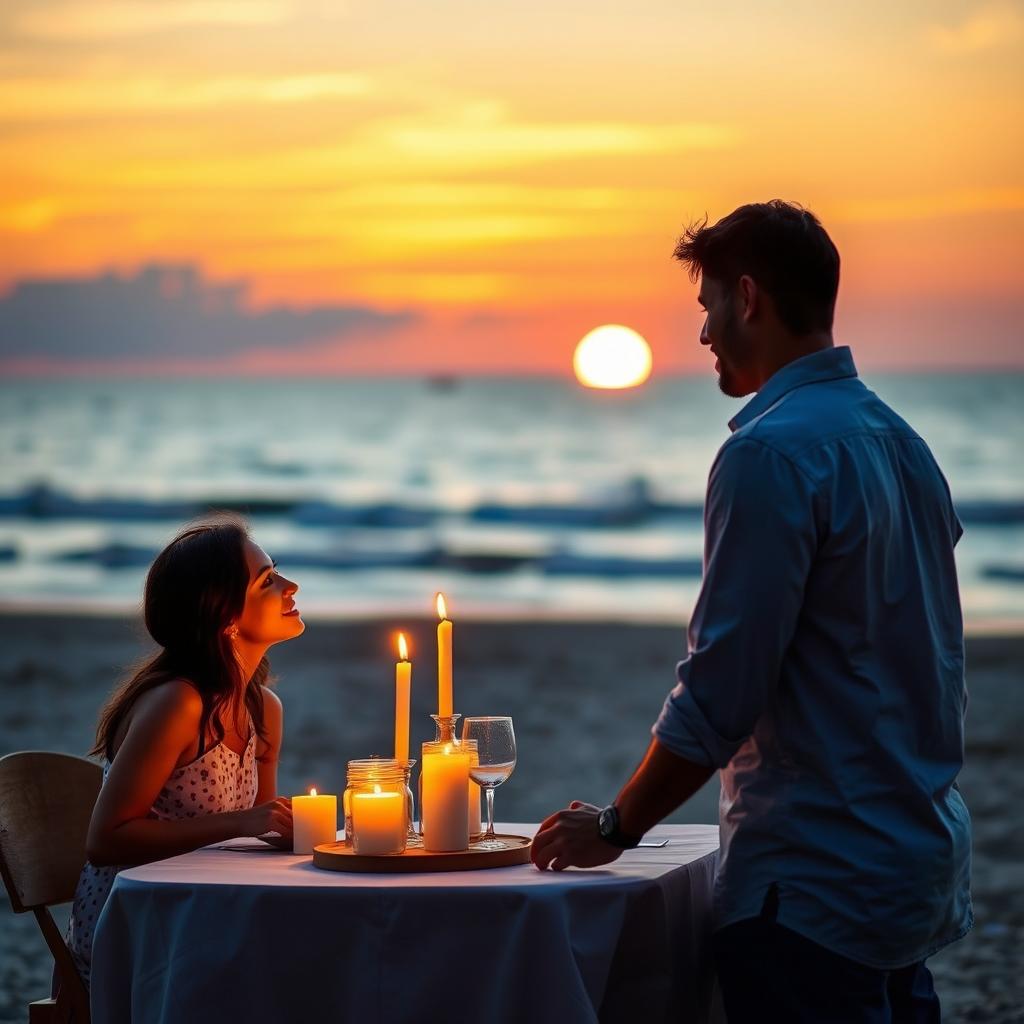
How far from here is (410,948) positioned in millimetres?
2600

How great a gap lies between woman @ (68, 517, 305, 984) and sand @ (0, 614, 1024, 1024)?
2.46 metres

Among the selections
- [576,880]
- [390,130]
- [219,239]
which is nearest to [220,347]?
[219,239]

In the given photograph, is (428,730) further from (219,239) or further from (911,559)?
(219,239)

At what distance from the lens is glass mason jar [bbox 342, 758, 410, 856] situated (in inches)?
113

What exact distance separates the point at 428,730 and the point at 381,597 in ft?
35.8

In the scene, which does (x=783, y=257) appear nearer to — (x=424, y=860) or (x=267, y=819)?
(x=424, y=860)

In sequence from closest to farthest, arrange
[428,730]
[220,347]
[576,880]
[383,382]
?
[576,880], [428,730], [220,347], [383,382]

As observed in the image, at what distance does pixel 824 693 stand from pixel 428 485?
34.6 metres

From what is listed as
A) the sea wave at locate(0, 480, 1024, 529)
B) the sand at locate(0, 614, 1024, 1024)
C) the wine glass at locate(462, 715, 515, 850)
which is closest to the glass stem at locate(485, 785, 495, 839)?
the wine glass at locate(462, 715, 515, 850)

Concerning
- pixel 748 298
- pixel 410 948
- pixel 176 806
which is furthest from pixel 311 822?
pixel 748 298

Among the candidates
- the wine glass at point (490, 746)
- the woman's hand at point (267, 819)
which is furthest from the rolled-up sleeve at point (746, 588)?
the woman's hand at point (267, 819)

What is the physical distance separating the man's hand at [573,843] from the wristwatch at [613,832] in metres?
0.01

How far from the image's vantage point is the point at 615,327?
43.5 meters

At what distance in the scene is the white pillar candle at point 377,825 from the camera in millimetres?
2859
